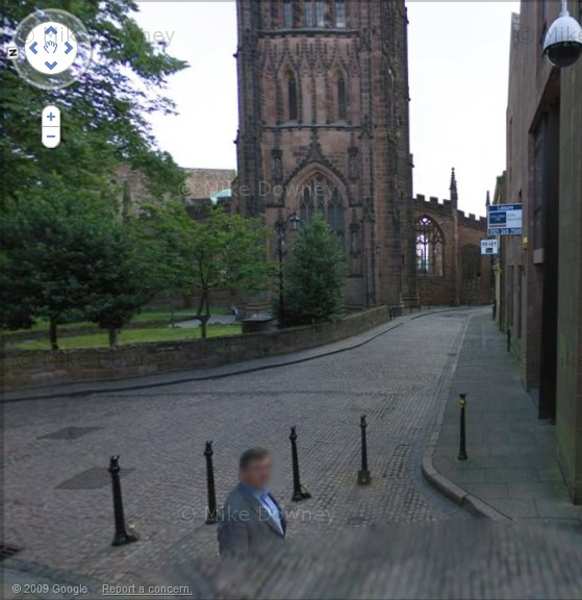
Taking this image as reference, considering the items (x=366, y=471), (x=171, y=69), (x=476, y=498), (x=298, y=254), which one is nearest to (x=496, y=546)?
(x=476, y=498)

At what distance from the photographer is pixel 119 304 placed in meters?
16.6

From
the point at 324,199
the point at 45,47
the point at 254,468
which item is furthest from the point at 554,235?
the point at 324,199

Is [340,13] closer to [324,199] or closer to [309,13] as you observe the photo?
[309,13]

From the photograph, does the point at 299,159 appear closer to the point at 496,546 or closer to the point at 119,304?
the point at 119,304

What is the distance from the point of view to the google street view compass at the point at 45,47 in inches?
364

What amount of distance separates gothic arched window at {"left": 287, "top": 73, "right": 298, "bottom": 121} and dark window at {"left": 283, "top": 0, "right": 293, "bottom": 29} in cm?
390

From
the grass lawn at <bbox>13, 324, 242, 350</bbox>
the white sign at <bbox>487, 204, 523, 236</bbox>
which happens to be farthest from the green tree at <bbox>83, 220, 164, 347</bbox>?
the white sign at <bbox>487, 204, 523, 236</bbox>

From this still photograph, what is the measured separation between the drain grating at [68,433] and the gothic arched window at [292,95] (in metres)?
33.1

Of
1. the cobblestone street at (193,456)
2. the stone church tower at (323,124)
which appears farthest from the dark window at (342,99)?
the cobblestone street at (193,456)

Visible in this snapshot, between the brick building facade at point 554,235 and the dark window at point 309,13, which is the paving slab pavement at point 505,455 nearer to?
the brick building facade at point 554,235

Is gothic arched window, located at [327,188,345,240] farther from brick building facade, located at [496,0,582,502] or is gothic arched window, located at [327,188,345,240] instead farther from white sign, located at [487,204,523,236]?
white sign, located at [487,204,523,236]

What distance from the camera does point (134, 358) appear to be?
1603 centimetres

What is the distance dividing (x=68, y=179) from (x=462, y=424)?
992cm

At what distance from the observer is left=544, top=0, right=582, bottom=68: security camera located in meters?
4.93
